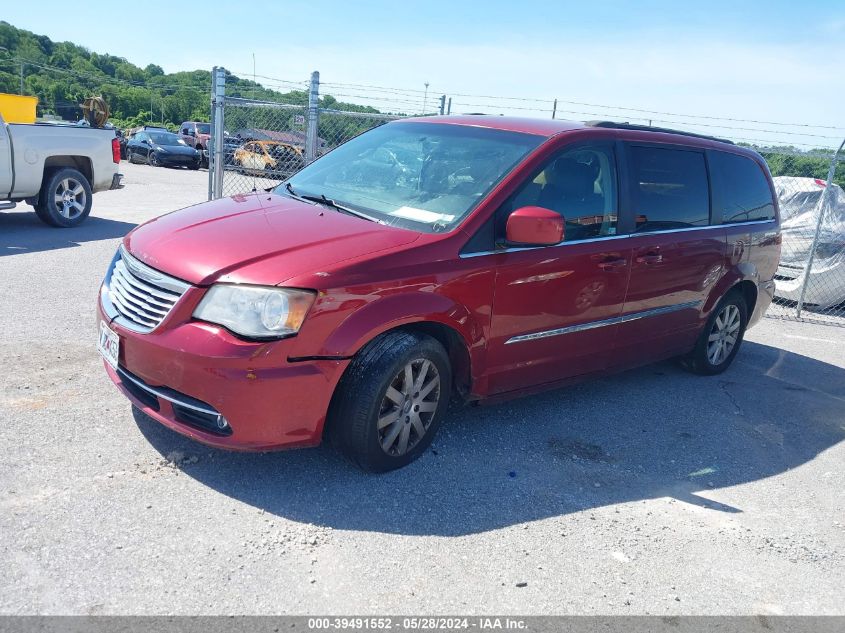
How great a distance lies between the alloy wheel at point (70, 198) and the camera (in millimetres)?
9867

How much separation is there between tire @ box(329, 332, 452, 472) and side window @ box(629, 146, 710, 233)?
1946mm

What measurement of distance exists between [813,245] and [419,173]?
6.42 m

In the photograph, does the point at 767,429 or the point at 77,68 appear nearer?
the point at 767,429

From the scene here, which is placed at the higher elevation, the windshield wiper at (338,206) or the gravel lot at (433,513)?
the windshield wiper at (338,206)

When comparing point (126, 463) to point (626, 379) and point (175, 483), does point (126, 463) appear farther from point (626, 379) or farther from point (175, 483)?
point (626, 379)

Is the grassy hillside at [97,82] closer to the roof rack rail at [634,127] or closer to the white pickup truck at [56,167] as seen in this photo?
the white pickup truck at [56,167]

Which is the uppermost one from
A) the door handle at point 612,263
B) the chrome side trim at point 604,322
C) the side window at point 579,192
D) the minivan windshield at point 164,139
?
the side window at point 579,192

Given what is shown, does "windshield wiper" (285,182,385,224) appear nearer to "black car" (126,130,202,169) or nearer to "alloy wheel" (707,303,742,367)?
"alloy wheel" (707,303,742,367)

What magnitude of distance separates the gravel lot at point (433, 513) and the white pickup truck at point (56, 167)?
4819 mm

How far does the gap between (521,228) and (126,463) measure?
7.70 feet

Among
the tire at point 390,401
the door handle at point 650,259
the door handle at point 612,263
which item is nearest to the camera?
the tire at point 390,401

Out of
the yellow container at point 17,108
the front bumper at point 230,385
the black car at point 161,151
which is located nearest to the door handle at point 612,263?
the front bumper at point 230,385

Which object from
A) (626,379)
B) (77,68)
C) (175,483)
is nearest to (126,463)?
(175,483)

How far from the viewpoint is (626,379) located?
19.2ft
